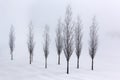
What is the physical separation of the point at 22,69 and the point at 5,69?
361 centimetres

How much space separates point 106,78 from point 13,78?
1445 cm

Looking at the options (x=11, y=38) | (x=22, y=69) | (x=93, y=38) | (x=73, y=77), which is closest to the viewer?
(x=73, y=77)

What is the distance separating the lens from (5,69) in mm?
37125

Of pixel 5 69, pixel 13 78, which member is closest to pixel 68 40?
pixel 13 78

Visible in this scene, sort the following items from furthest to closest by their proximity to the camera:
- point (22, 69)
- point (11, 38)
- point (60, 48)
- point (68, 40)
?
point (11, 38), point (60, 48), point (22, 69), point (68, 40)

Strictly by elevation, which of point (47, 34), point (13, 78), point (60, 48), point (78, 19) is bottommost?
point (13, 78)

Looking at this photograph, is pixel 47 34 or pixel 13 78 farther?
pixel 47 34

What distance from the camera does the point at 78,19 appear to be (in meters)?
42.2

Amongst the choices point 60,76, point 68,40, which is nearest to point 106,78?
point 60,76

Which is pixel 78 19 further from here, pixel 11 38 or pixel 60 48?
pixel 11 38

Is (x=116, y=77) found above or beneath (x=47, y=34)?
beneath

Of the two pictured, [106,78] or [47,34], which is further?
[47,34]

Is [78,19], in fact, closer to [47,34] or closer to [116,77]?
[47,34]

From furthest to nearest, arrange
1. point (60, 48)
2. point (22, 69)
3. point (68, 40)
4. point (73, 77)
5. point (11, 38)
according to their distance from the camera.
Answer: point (11, 38), point (60, 48), point (22, 69), point (68, 40), point (73, 77)
